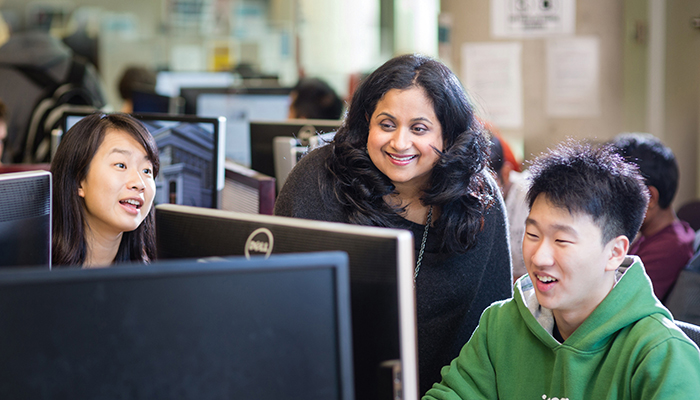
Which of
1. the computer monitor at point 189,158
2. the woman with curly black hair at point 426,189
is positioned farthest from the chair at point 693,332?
the computer monitor at point 189,158

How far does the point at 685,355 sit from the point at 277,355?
0.66 meters

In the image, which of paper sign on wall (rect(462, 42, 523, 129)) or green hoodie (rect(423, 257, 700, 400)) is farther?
paper sign on wall (rect(462, 42, 523, 129))

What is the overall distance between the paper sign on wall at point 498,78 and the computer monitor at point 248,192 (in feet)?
4.23

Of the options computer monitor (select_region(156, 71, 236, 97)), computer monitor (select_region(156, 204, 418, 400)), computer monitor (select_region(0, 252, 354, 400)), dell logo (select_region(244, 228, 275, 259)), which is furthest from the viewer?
computer monitor (select_region(156, 71, 236, 97))

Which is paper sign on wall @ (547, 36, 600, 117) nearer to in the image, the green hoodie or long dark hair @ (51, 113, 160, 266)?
the green hoodie

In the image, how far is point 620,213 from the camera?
1.23 meters

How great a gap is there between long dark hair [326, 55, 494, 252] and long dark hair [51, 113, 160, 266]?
45 cm

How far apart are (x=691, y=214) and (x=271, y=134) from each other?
154cm

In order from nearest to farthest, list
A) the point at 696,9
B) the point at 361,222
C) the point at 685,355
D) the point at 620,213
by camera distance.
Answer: the point at 685,355 < the point at 620,213 < the point at 361,222 < the point at 696,9

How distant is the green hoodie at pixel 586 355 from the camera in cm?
108

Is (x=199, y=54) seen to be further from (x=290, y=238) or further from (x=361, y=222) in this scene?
(x=290, y=238)

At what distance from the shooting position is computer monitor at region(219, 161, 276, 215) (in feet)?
6.40

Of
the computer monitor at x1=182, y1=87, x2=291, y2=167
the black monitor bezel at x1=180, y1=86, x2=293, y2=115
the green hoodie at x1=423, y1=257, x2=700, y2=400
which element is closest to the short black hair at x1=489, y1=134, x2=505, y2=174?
the green hoodie at x1=423, y1=257, x2=700, y2=400

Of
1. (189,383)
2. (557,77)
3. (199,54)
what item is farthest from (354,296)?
(199,54)
